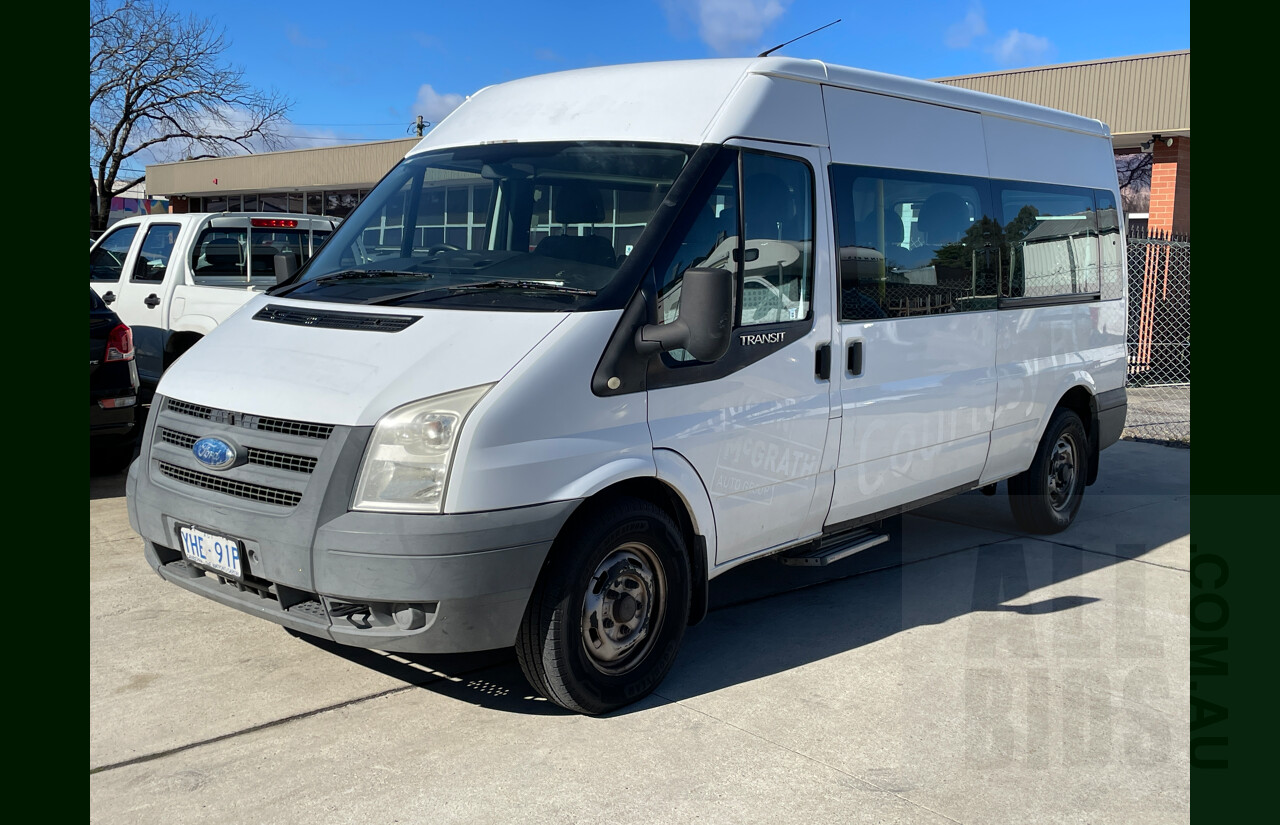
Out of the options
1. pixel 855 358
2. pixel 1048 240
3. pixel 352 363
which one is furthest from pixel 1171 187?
pixel 352 363

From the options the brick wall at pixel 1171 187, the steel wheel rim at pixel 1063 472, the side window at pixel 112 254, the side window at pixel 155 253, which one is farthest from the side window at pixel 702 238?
the brick wall at pixel 1171 187

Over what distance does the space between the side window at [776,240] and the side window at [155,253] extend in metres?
7.26

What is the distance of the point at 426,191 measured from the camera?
17.1ft

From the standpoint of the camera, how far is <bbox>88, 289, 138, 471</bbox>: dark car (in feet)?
25.2

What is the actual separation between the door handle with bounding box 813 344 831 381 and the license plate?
2529 millimetres

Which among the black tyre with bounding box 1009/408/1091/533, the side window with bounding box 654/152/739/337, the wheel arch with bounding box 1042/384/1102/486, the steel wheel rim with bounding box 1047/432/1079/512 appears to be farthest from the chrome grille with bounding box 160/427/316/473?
the wheel arch with bounding box 1042/384/1102/486

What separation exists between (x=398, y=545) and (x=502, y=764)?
0.85 metres

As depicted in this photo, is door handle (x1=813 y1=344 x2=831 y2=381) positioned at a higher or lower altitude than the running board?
higher

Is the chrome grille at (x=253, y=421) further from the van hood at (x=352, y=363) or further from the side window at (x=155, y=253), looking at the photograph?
the side window at (x=155, y=253)

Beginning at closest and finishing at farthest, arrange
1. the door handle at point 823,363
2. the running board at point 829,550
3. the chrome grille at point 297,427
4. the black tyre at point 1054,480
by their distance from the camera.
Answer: the chrome grille at point 297,427 → the door handle at point 823,363 → the running board at point 829,550 → the black tyre at point 1054,480

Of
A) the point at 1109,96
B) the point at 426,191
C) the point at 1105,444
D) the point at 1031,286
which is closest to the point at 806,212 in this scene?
the point at 426,191

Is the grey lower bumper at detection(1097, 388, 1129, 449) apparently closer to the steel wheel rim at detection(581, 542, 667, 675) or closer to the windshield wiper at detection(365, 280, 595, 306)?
the steel wheel rim at detection(581, 542, 667, 675)

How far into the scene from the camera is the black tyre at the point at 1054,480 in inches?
280

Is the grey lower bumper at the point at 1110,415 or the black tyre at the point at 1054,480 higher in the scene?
the grey lower bumper at the point at 1110,415
